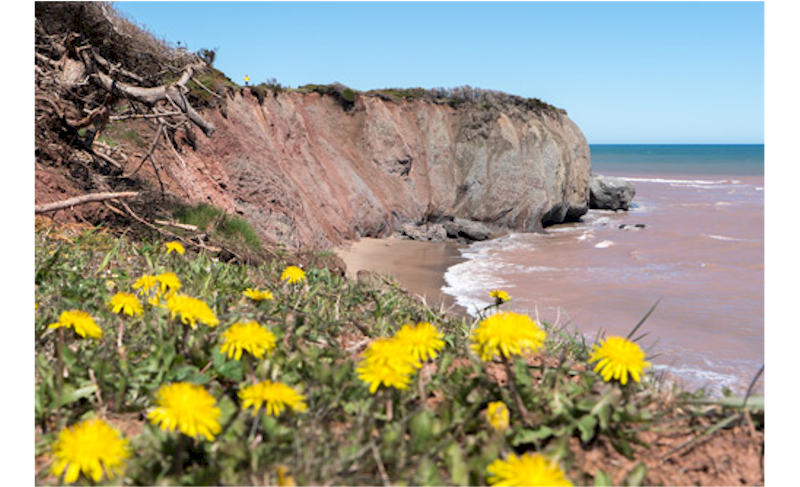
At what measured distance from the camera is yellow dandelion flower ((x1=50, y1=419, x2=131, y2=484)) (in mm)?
1337

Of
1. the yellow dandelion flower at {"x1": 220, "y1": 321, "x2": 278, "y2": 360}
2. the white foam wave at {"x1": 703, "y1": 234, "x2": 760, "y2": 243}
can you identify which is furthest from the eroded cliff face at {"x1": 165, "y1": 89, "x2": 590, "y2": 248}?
the yellow dandelion flower at {"x1": 220, "y1": 321, "x2": 278, "y2": 360}

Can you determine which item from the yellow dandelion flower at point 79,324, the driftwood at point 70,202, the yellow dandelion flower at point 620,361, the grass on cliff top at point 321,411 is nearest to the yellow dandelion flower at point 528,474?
the grass on cliff top at point 321,411

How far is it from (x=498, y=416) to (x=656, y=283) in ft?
43.0

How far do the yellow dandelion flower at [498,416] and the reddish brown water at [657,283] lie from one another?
201 centimetres

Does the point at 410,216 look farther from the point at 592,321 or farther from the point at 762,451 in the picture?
the point at 762,451

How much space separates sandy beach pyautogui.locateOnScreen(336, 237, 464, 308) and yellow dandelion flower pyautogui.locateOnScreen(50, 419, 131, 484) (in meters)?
9.82

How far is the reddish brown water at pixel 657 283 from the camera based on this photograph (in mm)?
8914

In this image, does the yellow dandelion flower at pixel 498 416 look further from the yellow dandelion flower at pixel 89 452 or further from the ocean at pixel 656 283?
the ocean at pixel 656 283

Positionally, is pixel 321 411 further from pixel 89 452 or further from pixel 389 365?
pixel 89 452

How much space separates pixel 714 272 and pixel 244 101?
1295 cm

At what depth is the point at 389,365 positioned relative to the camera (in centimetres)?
170
